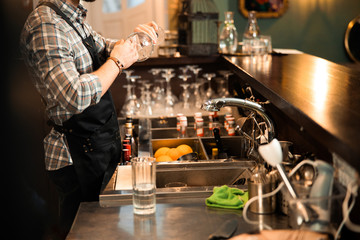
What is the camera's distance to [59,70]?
75.8 inches

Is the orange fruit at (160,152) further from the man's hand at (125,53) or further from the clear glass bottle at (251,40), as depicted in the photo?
the clear glass bottle at (251,40)

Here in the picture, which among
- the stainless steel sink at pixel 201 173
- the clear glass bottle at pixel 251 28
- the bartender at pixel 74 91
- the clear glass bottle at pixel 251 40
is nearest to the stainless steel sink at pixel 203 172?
the stainless steel sink at pixel 201 173

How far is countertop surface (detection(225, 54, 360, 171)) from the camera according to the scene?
1.07m

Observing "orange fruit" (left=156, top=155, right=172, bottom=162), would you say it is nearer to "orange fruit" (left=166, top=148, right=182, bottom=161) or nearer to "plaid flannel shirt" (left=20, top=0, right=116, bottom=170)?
"orange fruit" (left=166, top=148, right=182, bottom=161)

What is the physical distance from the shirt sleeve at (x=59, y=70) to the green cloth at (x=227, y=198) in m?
0.68

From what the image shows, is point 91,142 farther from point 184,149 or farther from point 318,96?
point 318,96

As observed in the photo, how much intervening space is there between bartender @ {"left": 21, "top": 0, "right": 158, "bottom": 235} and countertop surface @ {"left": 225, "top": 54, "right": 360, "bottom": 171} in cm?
67

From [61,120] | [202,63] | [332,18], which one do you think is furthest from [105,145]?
[332,18]

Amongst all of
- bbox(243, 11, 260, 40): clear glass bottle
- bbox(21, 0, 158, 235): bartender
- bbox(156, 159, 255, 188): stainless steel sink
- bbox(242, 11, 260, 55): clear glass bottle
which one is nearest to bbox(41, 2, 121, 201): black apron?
bbox(21, 0, 158, 235): bartender

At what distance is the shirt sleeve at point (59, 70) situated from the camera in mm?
1930

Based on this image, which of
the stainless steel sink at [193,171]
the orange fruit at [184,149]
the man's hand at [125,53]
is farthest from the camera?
the orange fruit at [184,149]

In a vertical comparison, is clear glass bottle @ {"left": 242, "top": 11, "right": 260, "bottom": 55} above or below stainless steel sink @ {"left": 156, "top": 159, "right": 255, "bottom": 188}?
above

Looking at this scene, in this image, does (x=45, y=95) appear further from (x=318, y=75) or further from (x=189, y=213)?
(x=318, y=75)

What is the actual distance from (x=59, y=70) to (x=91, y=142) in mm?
Answer: 553
